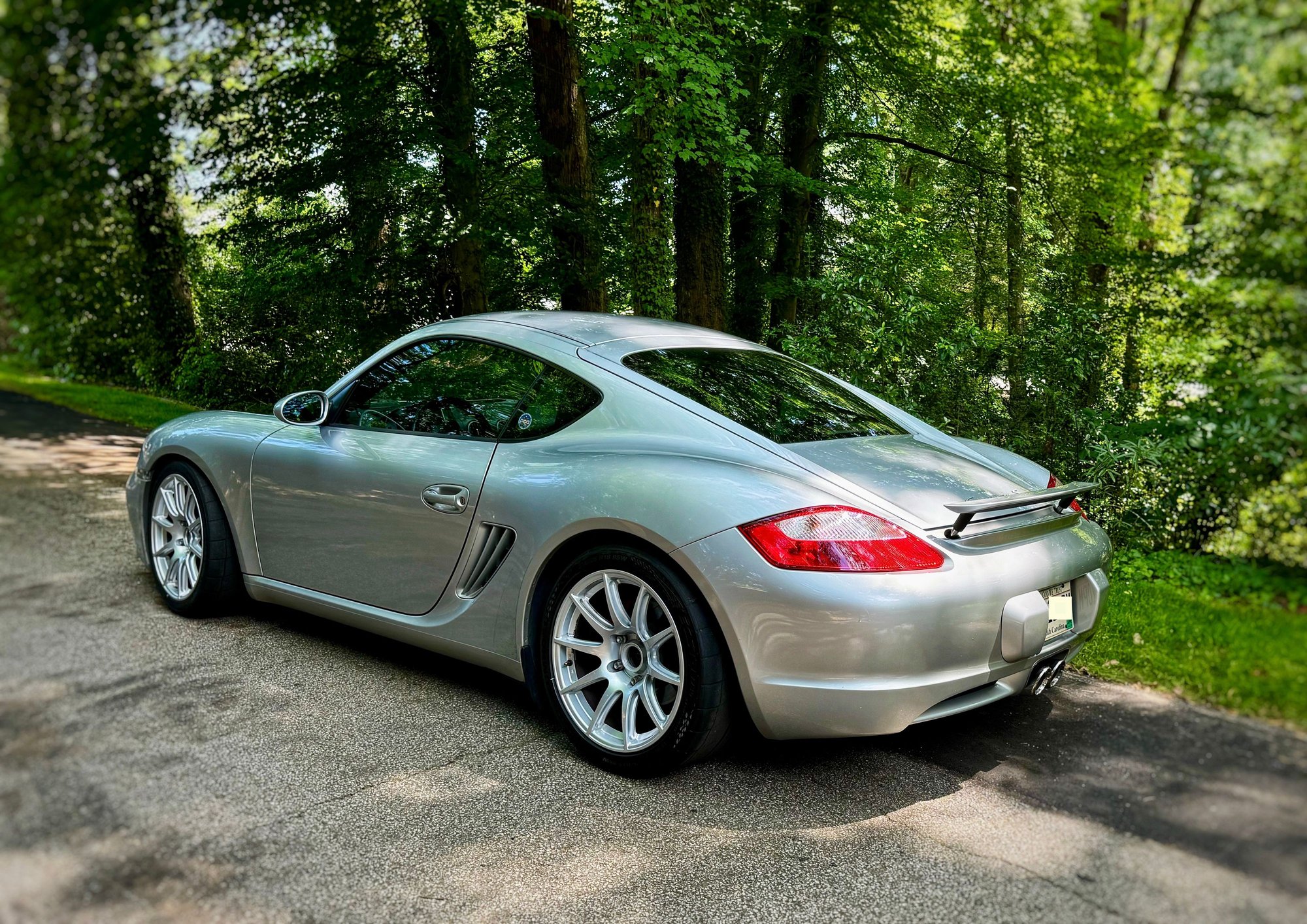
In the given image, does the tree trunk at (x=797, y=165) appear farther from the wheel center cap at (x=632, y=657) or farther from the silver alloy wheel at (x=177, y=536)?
the wheel center cap at (x=632, y=657)

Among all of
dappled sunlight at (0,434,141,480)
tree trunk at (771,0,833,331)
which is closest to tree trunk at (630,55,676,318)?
tree trunk at (771,0,833,331)

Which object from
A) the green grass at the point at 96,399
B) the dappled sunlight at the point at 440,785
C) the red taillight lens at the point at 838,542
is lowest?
the dappled sunlight at the point at 440,785

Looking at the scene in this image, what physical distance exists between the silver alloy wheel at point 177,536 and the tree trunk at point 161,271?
648 millimetres

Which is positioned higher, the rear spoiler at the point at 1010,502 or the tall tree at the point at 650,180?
the tall tree at the point at 650,180

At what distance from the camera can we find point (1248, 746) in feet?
6.31

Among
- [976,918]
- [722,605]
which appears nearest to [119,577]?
[722,605]

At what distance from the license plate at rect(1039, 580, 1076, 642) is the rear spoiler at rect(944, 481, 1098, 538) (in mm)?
265

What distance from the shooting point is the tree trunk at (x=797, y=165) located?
12789mm

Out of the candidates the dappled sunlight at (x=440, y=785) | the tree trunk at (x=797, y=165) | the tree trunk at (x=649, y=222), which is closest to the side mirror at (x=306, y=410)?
the dappled sunlight at (x=440, y=785)

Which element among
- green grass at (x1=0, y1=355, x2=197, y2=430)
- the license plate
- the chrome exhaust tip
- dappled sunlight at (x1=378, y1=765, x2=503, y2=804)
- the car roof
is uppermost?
the car roof

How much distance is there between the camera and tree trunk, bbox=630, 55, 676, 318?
8984mm

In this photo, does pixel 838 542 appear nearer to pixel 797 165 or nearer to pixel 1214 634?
pixel 1214 634

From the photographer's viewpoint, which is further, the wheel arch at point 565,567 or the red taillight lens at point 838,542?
the wheel arch at point 565,567

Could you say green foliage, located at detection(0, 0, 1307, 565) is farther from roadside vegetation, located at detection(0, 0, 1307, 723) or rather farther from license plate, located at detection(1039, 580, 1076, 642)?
license plate, located at detection(1039, 580, 1076, 642)
